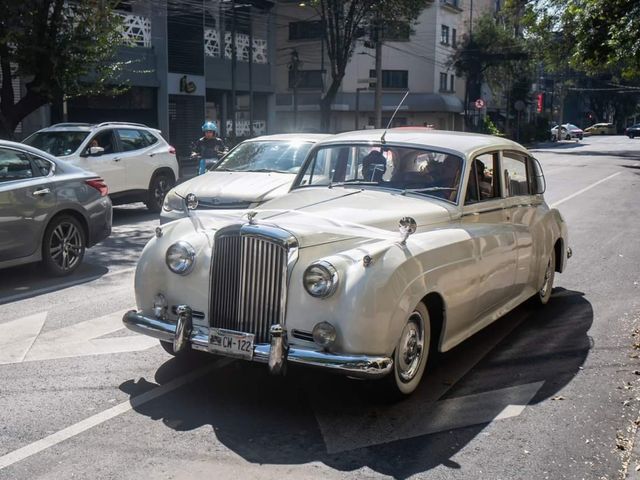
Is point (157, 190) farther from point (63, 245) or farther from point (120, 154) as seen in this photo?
point (63, 245)

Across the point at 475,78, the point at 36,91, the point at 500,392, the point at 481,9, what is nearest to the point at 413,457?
the point at 500,392

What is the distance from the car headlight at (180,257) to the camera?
17.0ft

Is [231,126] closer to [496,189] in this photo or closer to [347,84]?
[347,84]

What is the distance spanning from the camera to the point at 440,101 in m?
52.3

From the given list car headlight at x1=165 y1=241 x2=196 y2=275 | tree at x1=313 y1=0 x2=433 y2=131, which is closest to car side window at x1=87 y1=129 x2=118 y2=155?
car headlight at x1=165 y1=241 x2=196 y2=275

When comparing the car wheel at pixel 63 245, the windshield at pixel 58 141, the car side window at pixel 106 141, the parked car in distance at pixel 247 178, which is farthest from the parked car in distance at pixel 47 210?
the car side window at pixel 106 141

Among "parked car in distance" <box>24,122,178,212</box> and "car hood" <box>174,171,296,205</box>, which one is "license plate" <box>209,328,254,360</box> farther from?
"parked car in distance" <box>24,122,178,212</box>

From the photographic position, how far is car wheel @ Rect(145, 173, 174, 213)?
1522 cm

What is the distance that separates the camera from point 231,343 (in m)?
4.77

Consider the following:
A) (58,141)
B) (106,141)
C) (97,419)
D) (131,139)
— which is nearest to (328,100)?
(131,139)

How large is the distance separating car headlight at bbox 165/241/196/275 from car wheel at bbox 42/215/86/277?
13.2 feet

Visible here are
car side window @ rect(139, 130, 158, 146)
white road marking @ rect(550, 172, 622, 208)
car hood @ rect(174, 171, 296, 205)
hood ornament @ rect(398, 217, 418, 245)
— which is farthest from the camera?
white road marking @ rect(550, 172, 622, 208)

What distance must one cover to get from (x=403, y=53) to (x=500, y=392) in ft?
163

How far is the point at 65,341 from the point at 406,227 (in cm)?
316
